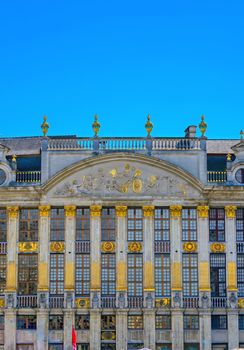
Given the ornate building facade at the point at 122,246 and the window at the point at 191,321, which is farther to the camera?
the window at the point at 191,321

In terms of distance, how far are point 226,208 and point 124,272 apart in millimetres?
7040

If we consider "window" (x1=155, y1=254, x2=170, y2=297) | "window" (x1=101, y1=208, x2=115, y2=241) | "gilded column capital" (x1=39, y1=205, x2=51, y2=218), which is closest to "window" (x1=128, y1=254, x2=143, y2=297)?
"window" (x1=155, y1=254, x2=170, y2=297)

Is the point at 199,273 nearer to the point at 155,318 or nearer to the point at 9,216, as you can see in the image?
the point at 155,318

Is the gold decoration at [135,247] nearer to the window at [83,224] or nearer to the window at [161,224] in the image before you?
the window at [161,224]

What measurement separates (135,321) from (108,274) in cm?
308

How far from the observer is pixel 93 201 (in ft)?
162

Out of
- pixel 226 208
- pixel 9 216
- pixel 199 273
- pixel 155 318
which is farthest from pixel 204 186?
pixel 9 216

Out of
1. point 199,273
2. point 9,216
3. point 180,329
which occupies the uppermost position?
point 9,216

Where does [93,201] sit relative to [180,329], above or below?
above

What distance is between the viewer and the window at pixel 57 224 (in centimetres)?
4922

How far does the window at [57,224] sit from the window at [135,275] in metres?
4.22

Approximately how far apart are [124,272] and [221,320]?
20.2 feet

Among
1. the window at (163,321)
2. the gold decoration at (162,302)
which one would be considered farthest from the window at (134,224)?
the window at (163,321)

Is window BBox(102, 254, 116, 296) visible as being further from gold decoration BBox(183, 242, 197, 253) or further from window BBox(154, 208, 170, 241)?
gold decoration BBox(183, 242, 197, 253)
